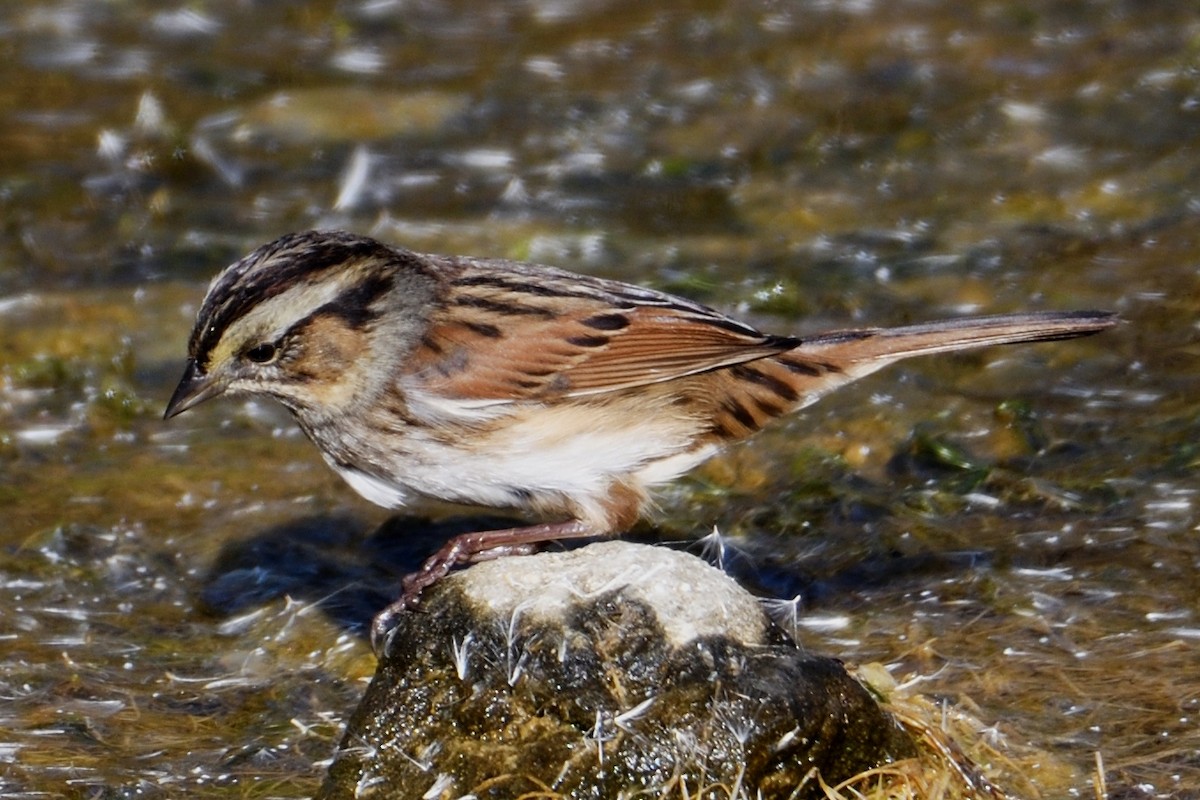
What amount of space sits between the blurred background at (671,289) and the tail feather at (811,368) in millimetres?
736

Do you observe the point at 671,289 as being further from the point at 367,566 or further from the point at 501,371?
the point at 501,371

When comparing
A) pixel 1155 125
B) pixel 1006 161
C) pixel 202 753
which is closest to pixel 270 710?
pixel 202 753

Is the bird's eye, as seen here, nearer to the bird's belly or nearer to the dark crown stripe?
the dark crown stripe

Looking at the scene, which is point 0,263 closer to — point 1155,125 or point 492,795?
point 492,795

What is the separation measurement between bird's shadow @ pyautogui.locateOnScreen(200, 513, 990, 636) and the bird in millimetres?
673

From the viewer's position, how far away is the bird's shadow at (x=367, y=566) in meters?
6.70

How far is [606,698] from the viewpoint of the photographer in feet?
16.3

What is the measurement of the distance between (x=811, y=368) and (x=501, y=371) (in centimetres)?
123

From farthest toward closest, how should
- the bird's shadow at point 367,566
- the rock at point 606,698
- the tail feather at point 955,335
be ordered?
the bird's shadow at point 367,566
the tail feather at point 955,335
the rock at point 606,698

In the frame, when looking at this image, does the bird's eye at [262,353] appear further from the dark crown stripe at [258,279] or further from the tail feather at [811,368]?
the tail feather at [811,368]

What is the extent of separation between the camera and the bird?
5.90 metres

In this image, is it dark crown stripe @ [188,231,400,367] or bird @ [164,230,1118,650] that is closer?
dark crown stripe @ [188,231,400,367]

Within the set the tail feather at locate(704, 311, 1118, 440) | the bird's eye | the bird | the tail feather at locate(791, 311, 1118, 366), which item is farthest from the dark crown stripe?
the tail feather at locate(791, 311, 1118, 366)

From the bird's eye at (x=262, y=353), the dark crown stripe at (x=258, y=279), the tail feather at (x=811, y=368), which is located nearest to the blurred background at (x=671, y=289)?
the tail feather at (x=811, y=368)
